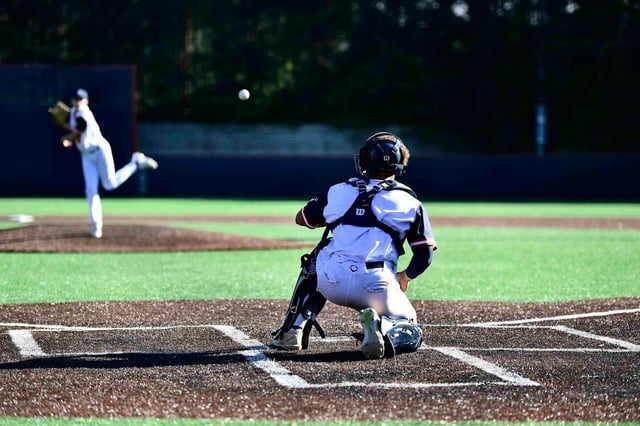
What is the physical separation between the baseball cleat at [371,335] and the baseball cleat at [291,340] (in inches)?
20.5

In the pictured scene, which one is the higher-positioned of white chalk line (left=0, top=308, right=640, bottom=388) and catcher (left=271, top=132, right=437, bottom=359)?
catcher (left=271, top=132, right=437, bottom=359)

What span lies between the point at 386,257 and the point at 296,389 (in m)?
1.48

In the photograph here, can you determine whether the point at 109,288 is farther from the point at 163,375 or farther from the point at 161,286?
the point at 163,375

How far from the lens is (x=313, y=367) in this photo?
261 inches

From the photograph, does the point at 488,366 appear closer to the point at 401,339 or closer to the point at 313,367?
the point at 401,339

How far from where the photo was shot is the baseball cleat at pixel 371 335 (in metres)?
6.77

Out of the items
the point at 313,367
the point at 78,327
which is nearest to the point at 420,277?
the point at 78,327

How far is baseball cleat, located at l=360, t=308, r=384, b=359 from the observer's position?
267 inches

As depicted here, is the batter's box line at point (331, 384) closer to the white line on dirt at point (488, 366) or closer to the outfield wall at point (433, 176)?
the white line on dirt at point (488, 366)

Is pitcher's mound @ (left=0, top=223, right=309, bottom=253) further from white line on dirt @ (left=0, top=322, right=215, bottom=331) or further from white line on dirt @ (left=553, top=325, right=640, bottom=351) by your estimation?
white line on dirt @ (left=553, top=325, right=640, bottom=351)

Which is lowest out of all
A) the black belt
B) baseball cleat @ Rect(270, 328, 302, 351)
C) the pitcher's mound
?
the pitcher's mound

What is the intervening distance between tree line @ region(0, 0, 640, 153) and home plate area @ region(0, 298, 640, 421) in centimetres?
3469

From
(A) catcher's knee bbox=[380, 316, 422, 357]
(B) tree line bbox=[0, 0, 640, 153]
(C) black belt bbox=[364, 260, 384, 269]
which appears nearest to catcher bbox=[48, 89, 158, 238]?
A: (C) black belt bbox=[364, 260, 384, 269]

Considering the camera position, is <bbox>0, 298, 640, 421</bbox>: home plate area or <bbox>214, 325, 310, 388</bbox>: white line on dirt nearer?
<bbox>0, 298, 640, 421</bbox>: home plate area
